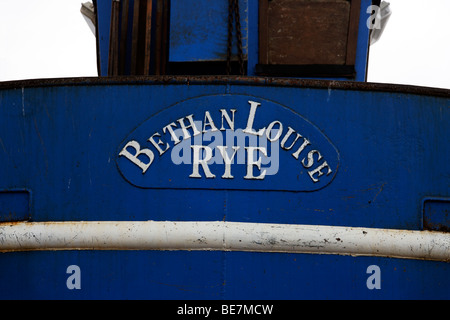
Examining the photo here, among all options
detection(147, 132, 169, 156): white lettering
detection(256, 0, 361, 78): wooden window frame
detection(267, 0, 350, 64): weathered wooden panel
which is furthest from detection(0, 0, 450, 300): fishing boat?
detection(267, 0, 350, 64): weathered wooden panel

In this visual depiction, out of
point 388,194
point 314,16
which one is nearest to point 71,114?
point 388,194

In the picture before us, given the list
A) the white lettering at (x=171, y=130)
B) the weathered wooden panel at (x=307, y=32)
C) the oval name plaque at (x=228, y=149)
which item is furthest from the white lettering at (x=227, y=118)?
the weathered wooden panel at (x=307, y=32)

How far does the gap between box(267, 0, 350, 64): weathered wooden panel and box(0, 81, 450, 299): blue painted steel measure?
1584 mm

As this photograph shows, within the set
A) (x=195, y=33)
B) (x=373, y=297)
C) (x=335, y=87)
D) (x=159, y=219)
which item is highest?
(x=195, y=33)

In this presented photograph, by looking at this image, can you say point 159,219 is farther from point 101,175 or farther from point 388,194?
point 388,194

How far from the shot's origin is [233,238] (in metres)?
3.63

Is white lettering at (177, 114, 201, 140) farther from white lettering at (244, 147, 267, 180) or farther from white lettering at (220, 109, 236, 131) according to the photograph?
white lettering at (244, 147, 267, 180)

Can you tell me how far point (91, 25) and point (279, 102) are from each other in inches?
190

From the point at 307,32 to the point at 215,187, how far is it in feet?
7.18

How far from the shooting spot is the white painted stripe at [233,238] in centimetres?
363

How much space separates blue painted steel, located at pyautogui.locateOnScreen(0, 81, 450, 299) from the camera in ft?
12.0

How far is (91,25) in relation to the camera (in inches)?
316

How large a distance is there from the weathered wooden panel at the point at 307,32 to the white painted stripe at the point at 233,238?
203 centimetres

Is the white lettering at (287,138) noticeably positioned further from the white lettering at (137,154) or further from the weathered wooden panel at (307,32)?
the weathered wooden panel at (307,32)
